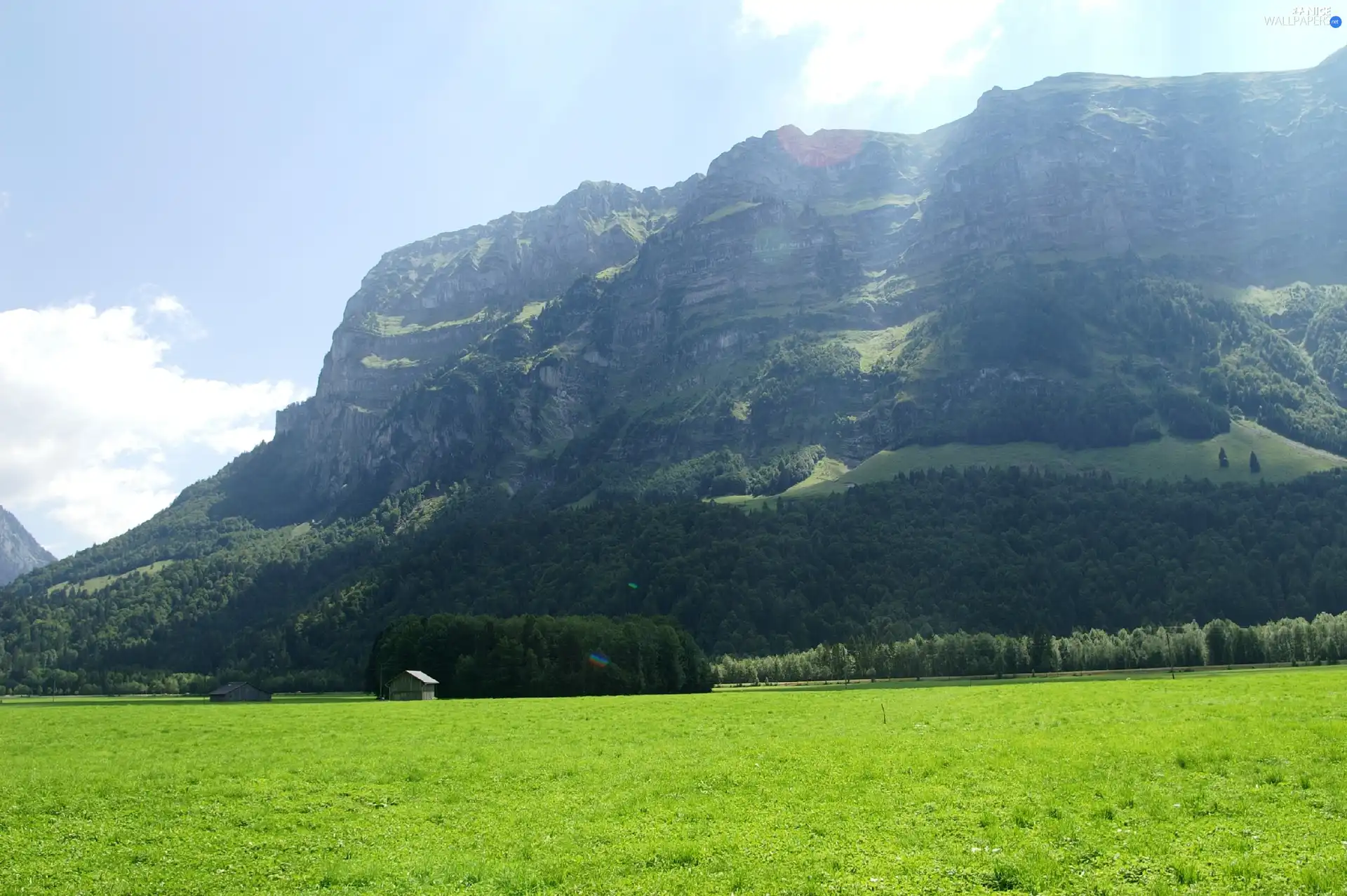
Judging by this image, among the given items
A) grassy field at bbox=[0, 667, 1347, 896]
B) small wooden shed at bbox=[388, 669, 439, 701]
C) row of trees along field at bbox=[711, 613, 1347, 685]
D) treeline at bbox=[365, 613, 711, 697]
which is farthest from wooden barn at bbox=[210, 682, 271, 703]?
grassy field at bbox=[0, 667, 1347, 896]

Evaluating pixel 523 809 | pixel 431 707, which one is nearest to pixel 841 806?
pixel 523 809

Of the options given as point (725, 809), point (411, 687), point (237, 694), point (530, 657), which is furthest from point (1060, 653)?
point (725, 809)

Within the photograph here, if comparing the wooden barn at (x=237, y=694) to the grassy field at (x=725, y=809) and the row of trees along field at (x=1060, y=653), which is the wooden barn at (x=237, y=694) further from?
the grassy field at (x=725, y=809)

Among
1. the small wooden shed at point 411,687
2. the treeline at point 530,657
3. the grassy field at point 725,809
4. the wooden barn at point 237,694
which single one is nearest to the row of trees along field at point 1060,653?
the treeline at point 530,657

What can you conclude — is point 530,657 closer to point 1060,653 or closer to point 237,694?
point 237,694

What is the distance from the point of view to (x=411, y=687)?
11319cm

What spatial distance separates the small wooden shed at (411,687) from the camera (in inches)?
4422

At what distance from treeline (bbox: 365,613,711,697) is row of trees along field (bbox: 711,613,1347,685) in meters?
39.9

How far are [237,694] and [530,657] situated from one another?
60780 mm

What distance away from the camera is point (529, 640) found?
127250mm

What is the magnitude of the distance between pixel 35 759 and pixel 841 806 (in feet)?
119

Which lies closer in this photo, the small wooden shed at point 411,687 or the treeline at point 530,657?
the small wooden shed at point 411,687

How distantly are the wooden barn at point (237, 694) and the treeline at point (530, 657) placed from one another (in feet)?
94.0

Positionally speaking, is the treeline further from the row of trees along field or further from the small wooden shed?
the row of trees along field
